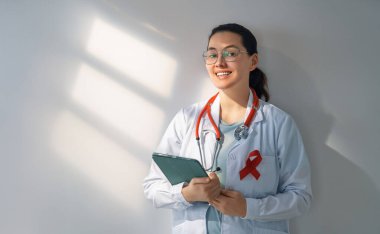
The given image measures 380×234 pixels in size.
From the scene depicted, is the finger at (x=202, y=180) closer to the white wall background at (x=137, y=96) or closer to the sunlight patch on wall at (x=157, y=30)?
the white wall background at (x=137, y=96)

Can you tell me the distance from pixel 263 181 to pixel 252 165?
3.1 inches

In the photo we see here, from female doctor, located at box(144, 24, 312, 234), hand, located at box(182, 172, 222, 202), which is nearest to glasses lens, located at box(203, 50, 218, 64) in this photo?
female doctor, located at box(144, 24, 312, 234)

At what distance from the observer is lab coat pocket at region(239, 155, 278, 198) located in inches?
61.7

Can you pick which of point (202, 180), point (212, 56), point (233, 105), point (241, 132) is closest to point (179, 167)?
point (202, 180)

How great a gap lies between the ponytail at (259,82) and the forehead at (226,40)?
0.79 ft

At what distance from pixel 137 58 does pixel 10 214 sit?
0.97 m

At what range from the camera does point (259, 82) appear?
1877 mm

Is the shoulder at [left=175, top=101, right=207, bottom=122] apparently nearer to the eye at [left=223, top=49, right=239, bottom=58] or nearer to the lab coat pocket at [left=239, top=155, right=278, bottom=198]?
the eye at [left=223, top=49, right=239, bottom=58]

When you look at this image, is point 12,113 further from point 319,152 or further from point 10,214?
point 319,152

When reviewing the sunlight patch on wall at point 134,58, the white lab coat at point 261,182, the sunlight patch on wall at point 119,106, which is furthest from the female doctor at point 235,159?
the sunlight patch on wall at point 134,58

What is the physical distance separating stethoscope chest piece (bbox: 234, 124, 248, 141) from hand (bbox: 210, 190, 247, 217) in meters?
0.23

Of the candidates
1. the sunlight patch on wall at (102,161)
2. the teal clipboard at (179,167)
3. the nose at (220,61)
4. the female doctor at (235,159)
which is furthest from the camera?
the sunlight patch on wall at (102,161)

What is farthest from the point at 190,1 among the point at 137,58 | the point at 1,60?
the point at 1,60

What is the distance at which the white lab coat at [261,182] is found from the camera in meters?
1.54
